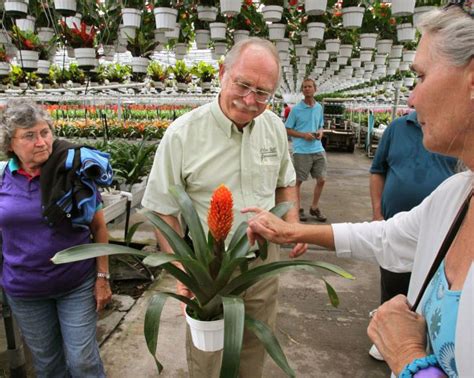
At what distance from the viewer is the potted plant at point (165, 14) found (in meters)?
3.34

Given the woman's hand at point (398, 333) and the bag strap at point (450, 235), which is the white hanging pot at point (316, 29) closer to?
the bag strap at point (450, 235)

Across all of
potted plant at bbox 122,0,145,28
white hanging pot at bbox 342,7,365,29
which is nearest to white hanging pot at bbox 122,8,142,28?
potted plant at bbox 122,0,145,28

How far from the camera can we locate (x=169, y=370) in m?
2.02

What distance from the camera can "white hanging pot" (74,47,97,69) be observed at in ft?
12.7

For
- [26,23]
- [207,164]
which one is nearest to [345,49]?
[26,23]

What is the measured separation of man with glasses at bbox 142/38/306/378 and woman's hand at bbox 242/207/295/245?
0.23 metres

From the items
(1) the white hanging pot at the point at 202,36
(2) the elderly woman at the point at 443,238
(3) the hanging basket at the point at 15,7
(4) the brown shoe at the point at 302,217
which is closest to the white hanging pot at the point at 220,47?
(1) the white hanging pot at the point at 202,36

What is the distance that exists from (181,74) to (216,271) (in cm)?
785

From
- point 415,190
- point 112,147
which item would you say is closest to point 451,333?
point 415,190

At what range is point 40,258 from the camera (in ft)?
4.87

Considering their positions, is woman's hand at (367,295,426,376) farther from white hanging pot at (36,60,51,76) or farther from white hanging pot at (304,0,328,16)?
white hanging pot at (36,60,51,76)

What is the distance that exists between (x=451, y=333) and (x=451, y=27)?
559mm

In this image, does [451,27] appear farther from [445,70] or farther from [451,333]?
[451,333]

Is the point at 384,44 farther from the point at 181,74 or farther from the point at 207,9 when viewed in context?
the point at 181,74
